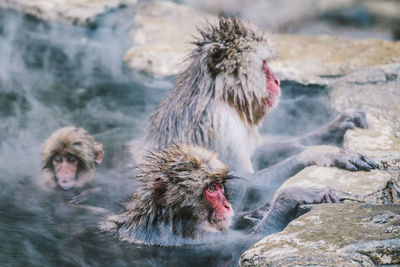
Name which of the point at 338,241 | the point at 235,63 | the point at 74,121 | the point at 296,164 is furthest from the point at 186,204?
the point at 74,121

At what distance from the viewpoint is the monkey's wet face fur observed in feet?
10.5

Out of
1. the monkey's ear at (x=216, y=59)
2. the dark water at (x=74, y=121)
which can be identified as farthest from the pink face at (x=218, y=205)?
the monkey's ear at (x=216, y=59)

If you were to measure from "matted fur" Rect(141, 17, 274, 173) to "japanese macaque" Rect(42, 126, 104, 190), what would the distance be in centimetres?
97

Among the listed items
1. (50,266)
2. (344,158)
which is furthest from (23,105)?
(344,158)

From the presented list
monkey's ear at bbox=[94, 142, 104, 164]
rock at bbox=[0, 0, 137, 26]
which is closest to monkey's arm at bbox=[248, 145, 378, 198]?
monkey's ear at bbox=[94, 142, 104, 164]

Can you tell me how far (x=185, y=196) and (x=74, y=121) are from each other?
3.31 m

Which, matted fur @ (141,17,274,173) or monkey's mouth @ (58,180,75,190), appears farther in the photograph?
monkey's mouth @ (58,180,75,190)

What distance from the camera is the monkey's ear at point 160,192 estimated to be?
318cm

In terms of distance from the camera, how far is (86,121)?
6172 millimetres

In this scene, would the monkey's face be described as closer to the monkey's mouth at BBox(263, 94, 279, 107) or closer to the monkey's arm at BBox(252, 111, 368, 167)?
the monkey's arm at BBox(252, 111, 368, 167)

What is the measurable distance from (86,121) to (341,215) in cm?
411

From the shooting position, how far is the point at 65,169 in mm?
4695

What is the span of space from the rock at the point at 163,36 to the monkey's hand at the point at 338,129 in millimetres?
1887

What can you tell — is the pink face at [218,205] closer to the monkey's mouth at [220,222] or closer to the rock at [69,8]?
the monkey's mouth at [220,222]
